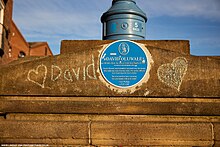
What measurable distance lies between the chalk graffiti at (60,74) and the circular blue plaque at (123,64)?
265 mm

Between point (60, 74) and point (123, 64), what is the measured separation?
1.22m

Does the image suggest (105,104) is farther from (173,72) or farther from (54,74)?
(173,72)

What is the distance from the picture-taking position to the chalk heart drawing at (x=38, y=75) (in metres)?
4.06

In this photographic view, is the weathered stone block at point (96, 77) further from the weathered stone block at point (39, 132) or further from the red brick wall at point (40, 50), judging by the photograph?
the red brick wall at point (40, 50)

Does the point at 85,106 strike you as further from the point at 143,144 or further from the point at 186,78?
the point at 186,78

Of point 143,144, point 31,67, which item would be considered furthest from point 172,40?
point 31,67

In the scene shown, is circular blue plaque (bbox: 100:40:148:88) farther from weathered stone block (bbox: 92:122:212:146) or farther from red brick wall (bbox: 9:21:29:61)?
red brick wall (bbox: 9:21:29:61)

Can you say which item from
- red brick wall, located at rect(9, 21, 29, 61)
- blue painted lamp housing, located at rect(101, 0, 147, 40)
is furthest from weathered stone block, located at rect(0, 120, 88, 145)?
red brick wall, located at rect(9, 21, 29, 61)

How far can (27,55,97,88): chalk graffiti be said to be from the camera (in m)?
4.07

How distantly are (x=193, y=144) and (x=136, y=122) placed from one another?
1.04 meters

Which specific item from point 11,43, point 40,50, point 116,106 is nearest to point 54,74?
point 116,106

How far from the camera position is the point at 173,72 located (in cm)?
410

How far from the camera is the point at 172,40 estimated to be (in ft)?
15.6

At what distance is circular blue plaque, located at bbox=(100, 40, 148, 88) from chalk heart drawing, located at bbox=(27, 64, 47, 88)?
1.10m
